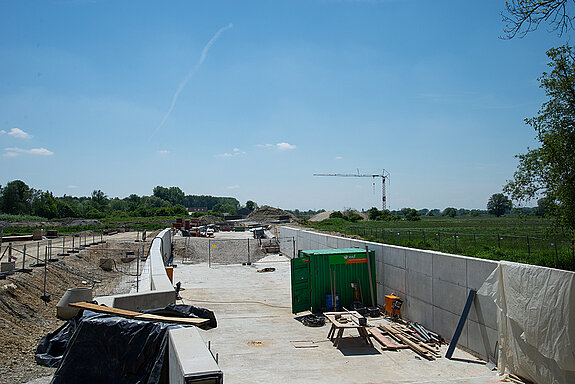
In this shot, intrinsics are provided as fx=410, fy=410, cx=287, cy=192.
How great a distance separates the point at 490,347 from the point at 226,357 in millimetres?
6760

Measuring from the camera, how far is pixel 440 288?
41.1 ft

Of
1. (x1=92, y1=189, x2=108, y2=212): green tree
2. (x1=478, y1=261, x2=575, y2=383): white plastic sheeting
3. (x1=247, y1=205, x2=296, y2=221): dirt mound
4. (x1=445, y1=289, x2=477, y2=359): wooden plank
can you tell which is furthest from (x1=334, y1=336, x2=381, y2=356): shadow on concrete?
(x1=92, y1=189, x2=108, y2=212): green tree

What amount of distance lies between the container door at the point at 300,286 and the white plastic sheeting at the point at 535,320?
771 cm

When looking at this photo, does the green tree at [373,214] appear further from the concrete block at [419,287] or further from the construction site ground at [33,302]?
the concrete block at [419,287]

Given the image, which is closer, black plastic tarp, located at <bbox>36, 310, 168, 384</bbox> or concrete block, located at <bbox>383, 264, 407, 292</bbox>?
black plastic tarp, located at <bbox>36, 310, 168, 384</bbox>

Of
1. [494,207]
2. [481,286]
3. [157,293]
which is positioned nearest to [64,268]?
[157,293]

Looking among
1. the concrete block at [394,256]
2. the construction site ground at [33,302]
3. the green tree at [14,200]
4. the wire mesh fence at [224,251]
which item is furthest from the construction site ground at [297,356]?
the green tree at [14,200]

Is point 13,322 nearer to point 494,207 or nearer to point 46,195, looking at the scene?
point 46,195

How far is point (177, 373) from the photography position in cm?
468

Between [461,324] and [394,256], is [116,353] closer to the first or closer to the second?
[461,324]

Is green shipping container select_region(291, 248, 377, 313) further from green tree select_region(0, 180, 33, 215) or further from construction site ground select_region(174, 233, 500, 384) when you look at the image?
green tree select_region(0, 180, 33, 215)

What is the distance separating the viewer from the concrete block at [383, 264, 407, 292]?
592 inches

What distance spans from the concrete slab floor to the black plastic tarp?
3644 millimetres

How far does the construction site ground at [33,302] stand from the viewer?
984 centimetres
